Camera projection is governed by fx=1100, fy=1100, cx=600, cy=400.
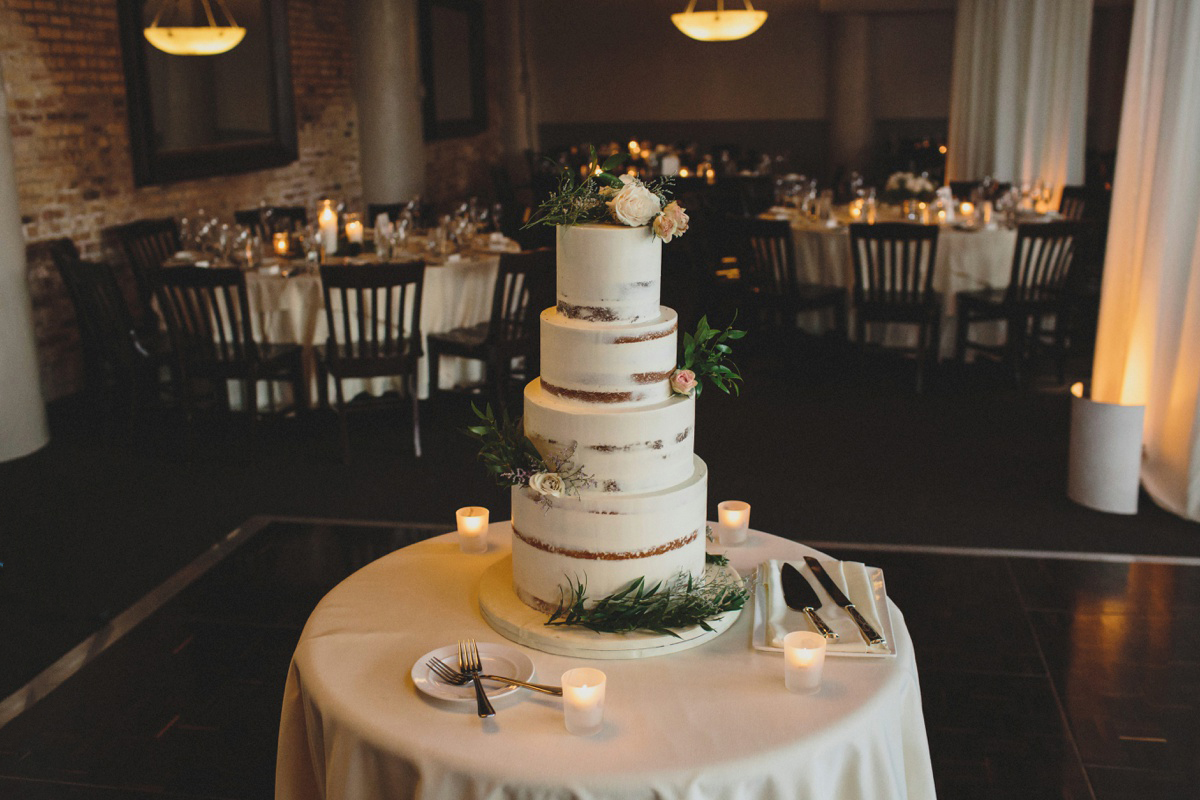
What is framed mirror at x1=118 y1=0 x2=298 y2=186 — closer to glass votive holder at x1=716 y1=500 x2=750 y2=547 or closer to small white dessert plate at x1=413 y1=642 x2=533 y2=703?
glass votive holder at x1=716 y1=500 x2=750 y2=547

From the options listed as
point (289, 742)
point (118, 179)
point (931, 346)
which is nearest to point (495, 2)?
point (118, 179)

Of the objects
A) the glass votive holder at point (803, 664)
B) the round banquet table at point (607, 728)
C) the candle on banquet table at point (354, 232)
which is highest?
the candle on banquet table at point (354, 232)

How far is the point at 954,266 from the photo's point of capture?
21.8ft

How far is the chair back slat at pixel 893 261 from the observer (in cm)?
619

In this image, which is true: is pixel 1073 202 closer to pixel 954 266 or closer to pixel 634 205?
pixel 954 266

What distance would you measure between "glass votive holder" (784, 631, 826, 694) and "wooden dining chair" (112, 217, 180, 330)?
5059 millimetres

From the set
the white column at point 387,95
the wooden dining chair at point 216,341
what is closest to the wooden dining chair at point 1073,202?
the white column at point 387,95

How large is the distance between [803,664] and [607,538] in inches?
15.9

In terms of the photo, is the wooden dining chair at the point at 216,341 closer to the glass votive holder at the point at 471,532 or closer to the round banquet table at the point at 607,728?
the glass votive holder at the point at 471,532

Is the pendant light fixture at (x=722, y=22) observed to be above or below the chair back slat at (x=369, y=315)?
above

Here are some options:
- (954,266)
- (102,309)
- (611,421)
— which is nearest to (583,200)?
(611,421)

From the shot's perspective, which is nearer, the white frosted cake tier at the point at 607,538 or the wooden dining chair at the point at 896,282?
the white frosted cake tier at the point at 607,538

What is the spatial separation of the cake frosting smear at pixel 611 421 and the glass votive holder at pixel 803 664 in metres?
0.28

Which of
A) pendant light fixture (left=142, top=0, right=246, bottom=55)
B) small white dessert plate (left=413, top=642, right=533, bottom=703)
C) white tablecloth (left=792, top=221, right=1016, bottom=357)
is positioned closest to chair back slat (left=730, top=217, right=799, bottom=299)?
white tablecloth (left=792, top=221, right=1016, bottom=357)
